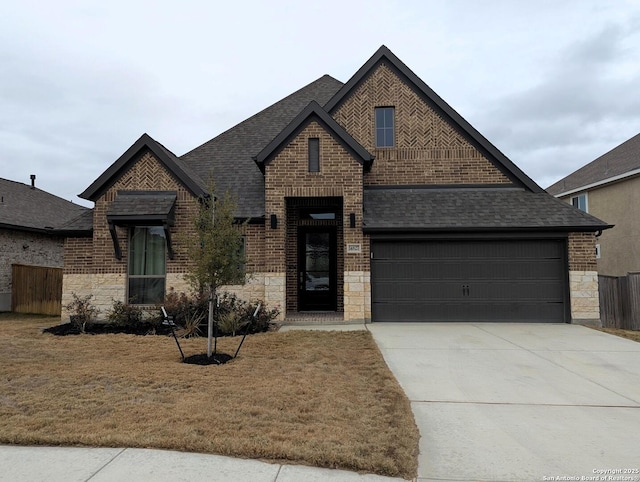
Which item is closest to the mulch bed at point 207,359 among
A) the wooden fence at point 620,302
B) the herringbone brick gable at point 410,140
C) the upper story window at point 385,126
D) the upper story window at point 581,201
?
the herringbone brick gable at point 410,140

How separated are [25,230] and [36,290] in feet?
9.87

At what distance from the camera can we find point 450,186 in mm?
12523

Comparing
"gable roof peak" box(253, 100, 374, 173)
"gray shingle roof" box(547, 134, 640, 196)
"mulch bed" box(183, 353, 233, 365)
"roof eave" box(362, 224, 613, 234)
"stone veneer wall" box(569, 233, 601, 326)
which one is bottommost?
"mulch bed" box(183, 353, 233, 365)

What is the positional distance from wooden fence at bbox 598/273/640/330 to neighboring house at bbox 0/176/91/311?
54.8 feet

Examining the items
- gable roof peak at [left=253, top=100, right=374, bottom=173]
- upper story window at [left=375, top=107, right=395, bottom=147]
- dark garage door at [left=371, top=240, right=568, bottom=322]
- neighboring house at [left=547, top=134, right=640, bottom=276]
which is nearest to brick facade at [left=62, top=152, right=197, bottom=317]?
gable roof peak at [left=253, top=100, right=374, bottom=173]

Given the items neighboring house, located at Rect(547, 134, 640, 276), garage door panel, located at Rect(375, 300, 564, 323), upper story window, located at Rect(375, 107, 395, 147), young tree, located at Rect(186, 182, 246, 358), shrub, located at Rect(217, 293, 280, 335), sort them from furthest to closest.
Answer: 1. neighboring house, located at Rect(547, 134, 640, 276)
2. upper story window, located at Rect(375, 107, 395, 147)
3. garage door panel, located at Rect(375, 300, 564, 323)
4. shrub, located at Rect(217, 293, 280, 335)
5. young tree, located at Rect(186, 182, 246, 358)

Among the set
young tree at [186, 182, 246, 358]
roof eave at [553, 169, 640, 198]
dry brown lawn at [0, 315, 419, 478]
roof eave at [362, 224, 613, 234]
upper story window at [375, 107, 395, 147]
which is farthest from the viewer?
roof eave at [553, 169, 640, 198]

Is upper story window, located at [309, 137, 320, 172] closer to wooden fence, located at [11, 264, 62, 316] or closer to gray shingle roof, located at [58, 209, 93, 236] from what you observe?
gray shingle roof, located at [58, 209, 93, 236]

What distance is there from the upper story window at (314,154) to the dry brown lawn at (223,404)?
17.4 ft

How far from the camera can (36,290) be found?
15.6 m

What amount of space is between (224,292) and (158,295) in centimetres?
186

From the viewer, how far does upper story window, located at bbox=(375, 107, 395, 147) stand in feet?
42.3

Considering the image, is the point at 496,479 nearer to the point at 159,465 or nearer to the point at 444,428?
the point at 444,428

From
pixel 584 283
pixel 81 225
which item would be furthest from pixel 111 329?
pixel 584 283
